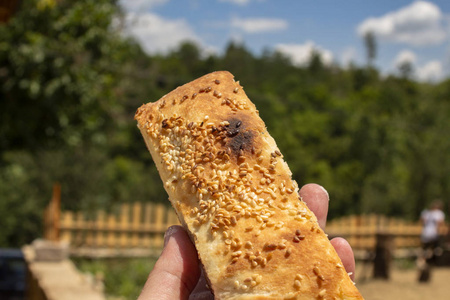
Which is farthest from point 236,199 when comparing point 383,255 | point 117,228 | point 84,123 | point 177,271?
point 117,228

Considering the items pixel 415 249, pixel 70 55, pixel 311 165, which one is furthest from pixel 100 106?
pixel 311 165

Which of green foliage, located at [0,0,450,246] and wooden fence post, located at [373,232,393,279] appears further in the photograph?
wooden fence post, located at [373,232,393,279]

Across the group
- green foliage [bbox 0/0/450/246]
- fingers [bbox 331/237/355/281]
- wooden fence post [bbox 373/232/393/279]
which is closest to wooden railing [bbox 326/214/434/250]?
wooden fence post [bbox 373/232/393/279]

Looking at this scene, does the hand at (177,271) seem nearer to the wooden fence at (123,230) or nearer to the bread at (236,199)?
the bread at (236,199)

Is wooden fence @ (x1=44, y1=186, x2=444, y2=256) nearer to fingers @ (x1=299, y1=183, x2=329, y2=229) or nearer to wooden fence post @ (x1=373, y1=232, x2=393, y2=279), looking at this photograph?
wooden fence post @ (x1=373, y1=232, x2=393, y2=279)

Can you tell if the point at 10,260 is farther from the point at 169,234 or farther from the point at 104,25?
the point at 169,234

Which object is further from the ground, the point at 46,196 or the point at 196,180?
the point at 196,180

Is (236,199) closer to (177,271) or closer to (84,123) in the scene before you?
(177,271)

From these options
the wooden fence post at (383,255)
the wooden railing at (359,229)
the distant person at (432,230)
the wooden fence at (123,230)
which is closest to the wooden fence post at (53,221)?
the wooden fence at (123,230)
